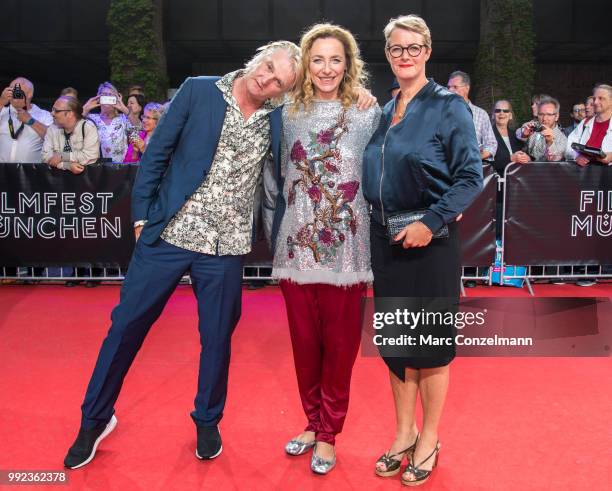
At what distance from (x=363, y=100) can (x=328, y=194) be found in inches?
17.6

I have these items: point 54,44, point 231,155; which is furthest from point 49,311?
point 54,44

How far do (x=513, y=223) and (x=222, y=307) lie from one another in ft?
14.1

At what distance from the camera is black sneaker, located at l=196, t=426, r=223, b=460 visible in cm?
306

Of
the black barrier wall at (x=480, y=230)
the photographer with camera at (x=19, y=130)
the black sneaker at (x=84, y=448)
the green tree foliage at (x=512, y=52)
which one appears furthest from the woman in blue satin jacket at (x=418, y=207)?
the green tree foliage at (x=512, y=52)

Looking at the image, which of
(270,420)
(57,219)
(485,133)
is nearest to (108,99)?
(57,219)

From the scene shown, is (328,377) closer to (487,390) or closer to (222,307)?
(222,307)

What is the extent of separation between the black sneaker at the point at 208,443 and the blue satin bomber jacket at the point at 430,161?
1.34m

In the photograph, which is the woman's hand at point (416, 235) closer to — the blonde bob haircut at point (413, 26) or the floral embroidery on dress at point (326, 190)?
the floral embroidery on dress at point (326, 190)

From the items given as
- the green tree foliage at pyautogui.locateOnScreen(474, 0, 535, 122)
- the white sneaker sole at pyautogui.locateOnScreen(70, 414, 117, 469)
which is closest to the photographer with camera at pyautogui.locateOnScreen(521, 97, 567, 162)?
the white sneaker sole at pyautogui.locateOnScreen(70, 414, 117, 469)

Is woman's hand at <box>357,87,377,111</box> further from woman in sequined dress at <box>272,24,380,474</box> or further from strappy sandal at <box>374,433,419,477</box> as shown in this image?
strappy sandal at <box>374,433,419,477</box>

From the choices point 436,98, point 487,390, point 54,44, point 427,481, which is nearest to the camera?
point 436,98

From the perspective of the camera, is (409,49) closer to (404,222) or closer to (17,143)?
(404,222)

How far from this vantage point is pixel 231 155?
292 cm

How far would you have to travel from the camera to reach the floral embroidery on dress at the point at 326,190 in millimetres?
2836
